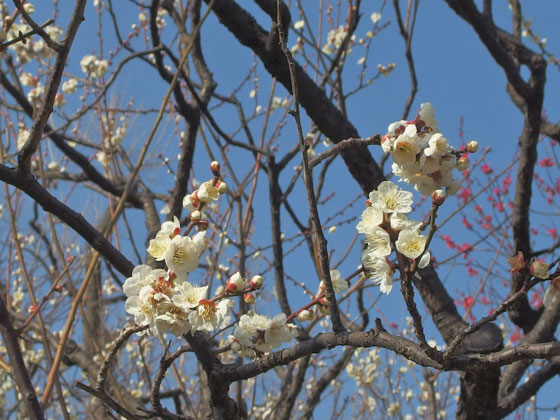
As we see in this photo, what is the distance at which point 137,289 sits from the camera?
118 cm

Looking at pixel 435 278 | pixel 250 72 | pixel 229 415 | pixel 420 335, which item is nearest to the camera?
pixel 420 335

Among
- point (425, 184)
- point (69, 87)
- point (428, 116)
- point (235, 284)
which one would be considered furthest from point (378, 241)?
point (69, 87)

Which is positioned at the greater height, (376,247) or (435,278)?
(435,278)

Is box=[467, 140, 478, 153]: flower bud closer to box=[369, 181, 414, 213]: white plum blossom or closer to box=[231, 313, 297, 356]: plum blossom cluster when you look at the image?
box=[369, 181, 414, 213]: white plum blossom

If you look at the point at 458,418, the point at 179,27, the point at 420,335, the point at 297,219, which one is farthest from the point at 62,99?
the point at 420,335

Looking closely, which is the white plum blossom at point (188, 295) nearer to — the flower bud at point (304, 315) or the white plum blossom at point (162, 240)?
the white plum blossom at point (162, 240)

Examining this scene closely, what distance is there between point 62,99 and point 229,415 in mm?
3242

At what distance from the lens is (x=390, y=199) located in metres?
1.07

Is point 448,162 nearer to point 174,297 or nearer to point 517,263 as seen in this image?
point 517,263

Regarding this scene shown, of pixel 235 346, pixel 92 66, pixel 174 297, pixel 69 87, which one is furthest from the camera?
pixel 69 87

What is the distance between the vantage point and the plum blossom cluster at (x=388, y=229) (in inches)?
38.7

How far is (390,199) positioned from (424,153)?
4.2 inches

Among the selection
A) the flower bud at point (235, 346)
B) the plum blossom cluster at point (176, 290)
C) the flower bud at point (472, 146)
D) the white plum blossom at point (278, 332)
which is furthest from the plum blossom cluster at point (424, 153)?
the flower bud at point (235, 346)

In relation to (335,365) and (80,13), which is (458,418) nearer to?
(335,365)
